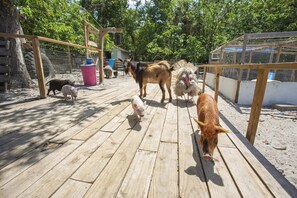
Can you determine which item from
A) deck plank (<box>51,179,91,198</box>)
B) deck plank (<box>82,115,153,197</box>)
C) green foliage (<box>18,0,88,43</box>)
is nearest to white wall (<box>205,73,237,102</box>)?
deck plank (<box>82,115,153,197</box>)

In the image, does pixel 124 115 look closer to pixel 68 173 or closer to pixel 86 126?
pixel 86 126

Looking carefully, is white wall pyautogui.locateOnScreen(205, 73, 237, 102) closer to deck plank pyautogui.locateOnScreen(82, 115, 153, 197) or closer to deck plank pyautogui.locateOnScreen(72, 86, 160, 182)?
deck plank pyautogui.locateOnScreen(72, 86, 160, 182)

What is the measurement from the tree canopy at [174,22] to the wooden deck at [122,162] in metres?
9.15

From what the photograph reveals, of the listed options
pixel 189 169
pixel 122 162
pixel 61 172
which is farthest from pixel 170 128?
pixel 61 172

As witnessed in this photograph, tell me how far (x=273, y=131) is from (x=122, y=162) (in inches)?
170

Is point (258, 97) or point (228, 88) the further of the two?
→ point (228, 88)

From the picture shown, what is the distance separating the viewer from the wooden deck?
169cm

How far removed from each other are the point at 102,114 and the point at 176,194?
107 inches

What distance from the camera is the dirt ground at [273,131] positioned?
10.2 ft

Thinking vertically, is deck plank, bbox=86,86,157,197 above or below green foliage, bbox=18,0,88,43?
below

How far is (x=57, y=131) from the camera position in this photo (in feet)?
9.66

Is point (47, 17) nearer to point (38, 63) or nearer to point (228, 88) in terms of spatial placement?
point (38, 63)

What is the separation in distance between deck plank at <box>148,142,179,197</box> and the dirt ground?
1.88 m

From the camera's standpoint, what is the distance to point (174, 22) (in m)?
30.7
